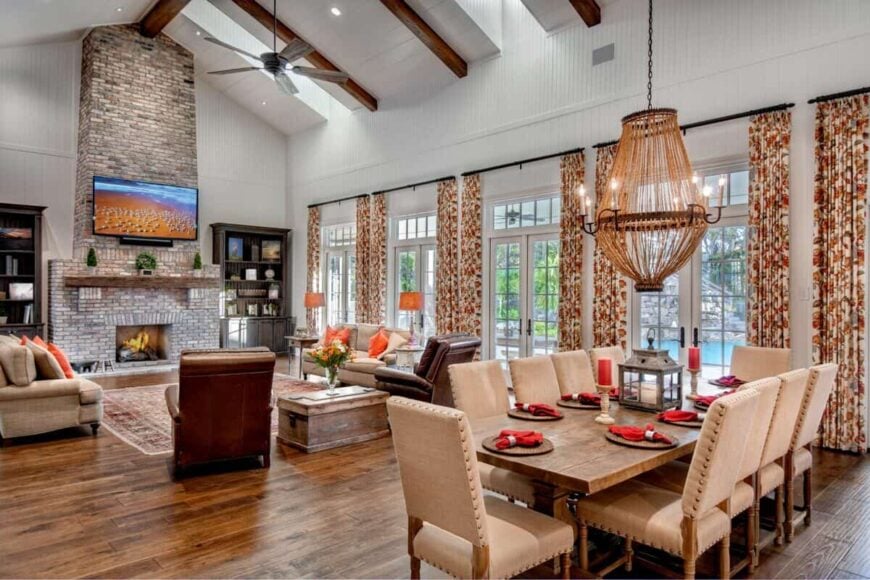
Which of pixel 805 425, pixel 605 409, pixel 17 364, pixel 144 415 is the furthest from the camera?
pixel 144 415

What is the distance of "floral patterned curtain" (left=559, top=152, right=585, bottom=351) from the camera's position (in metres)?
7.17

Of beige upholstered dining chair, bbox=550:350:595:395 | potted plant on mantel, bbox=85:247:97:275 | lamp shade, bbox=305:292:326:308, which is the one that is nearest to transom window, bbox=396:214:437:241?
lamp shade, bbox=305:292:326:308

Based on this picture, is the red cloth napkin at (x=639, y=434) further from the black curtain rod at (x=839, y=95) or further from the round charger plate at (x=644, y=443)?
the black curtain rod at (x=839, y=95)

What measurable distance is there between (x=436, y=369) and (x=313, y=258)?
6.88 metres

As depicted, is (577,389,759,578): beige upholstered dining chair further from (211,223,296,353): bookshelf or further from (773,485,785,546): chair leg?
(211,223,296,353): bookshelf

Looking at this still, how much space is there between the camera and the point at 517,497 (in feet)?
10.1

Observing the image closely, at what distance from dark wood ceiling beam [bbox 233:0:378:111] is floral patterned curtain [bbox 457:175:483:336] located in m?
2.97

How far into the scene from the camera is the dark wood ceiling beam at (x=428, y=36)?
782 centimetres

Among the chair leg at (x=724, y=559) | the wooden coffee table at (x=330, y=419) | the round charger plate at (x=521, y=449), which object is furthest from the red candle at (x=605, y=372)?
the wooden coffee table at (x=330, y=419)

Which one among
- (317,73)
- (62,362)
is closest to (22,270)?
(62,362)

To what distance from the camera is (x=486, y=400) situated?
3596 millimetres

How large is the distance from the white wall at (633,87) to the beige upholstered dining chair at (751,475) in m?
3.10

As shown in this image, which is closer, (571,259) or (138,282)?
(571,259)

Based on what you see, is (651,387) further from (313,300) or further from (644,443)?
(313,300)
